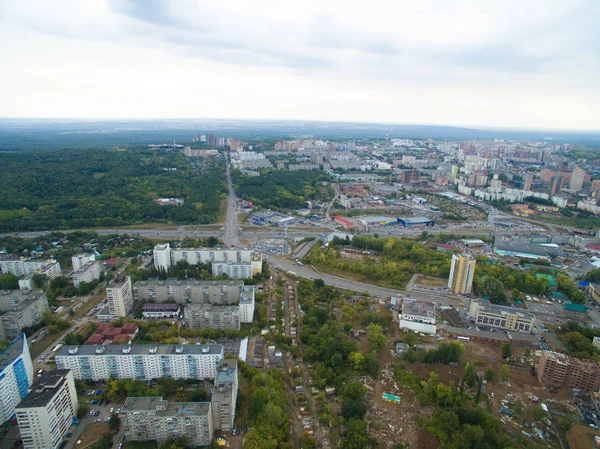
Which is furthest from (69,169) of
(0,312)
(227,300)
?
(227,300)

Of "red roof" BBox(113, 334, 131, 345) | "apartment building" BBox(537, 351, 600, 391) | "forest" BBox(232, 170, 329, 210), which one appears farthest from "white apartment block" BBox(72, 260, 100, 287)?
"apartment building" BBox(537, 351, 600, 391)

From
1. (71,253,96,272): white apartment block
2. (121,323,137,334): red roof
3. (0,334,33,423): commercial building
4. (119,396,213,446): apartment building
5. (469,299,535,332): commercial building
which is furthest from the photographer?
(71,253,96,272): white apartment block

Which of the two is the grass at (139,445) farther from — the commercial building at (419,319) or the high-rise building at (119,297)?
the commercial building at (419,319)

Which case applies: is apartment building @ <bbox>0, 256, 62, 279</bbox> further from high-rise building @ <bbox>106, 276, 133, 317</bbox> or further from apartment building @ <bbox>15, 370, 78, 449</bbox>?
apartment building @ <bbox>15, 370, 78, 449</bbox>

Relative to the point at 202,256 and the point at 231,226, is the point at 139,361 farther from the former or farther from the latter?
the point at 231,226

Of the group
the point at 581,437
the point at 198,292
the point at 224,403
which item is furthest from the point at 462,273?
the point at 224,403

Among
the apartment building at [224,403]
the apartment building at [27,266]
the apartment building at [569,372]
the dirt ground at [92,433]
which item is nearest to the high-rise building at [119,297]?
the apartment building at [27,266]

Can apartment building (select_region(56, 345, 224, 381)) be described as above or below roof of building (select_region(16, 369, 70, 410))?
below
